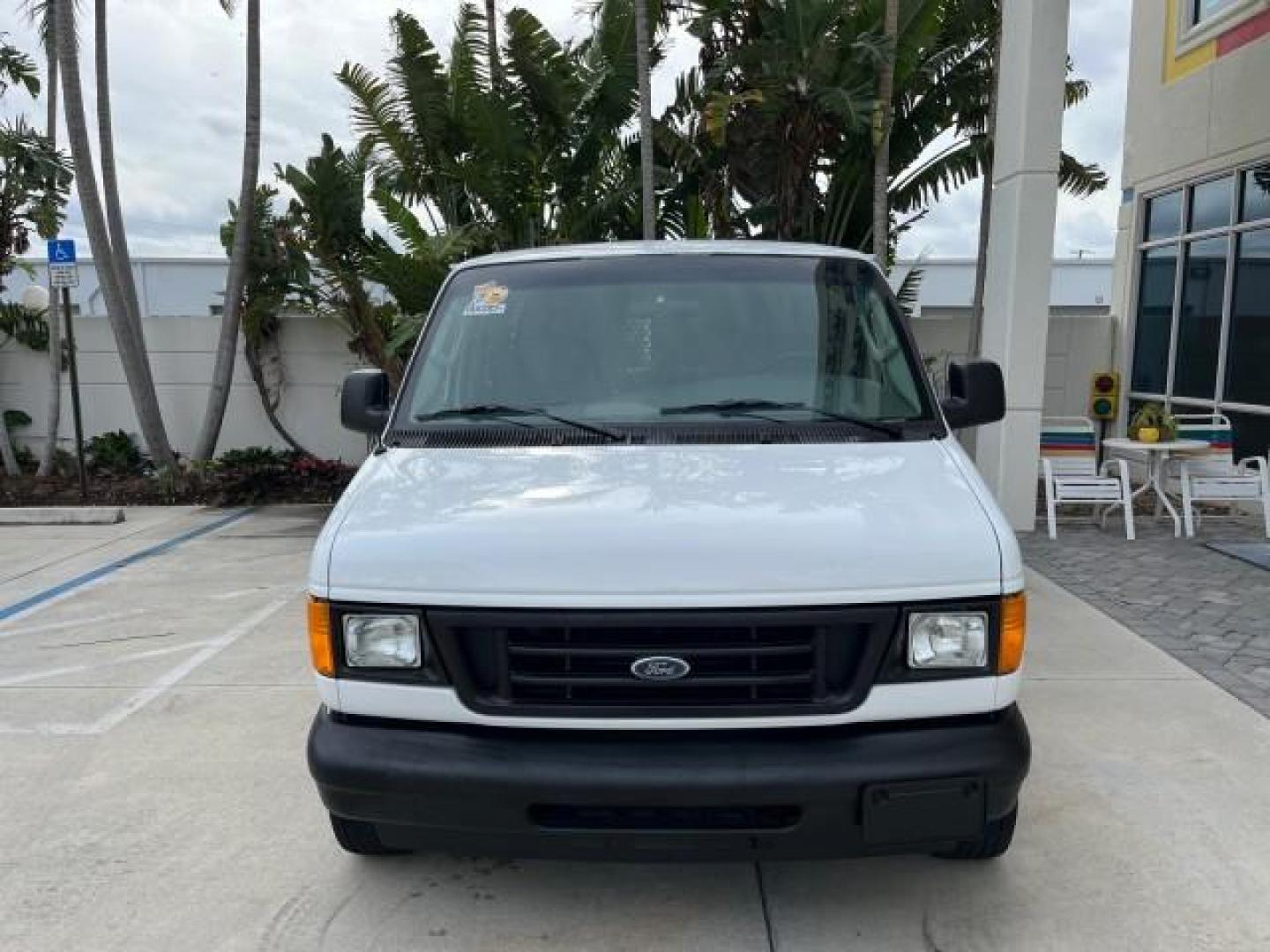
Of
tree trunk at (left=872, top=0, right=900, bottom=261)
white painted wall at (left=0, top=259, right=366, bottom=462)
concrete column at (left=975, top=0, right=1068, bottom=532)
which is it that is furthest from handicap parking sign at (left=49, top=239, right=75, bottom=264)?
concrete column at (left=975, top=0, right=1068, bottom=532)

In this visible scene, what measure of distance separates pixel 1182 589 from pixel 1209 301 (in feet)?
16.3

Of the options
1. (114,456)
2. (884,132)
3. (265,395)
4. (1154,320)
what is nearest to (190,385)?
(265,395)

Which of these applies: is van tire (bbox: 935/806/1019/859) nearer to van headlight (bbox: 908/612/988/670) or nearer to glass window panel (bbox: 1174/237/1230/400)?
van headlight (bbox: 908/612/988/670)

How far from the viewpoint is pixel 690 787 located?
2.46 meters

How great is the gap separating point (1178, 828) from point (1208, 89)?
30.0ft

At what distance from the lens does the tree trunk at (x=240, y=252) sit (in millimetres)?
9953

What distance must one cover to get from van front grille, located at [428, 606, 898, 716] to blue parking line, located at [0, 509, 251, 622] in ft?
16.9

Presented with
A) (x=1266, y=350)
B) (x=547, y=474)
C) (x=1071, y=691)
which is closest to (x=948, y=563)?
(x=547, y=474)

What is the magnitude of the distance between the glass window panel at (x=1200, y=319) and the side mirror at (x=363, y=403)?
9.23m

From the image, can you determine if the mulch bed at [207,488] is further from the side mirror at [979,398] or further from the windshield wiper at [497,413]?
the side mirror at [979,398]

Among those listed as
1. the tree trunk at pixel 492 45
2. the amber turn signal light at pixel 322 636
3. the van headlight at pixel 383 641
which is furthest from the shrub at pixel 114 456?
the van headlight at pixel 383 641

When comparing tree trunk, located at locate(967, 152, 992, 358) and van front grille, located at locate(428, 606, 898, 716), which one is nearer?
van front grille, located at locate(428, 606, 898, 716)

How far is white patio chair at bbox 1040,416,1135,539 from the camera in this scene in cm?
812

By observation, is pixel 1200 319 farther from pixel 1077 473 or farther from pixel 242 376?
pixel 242 376
